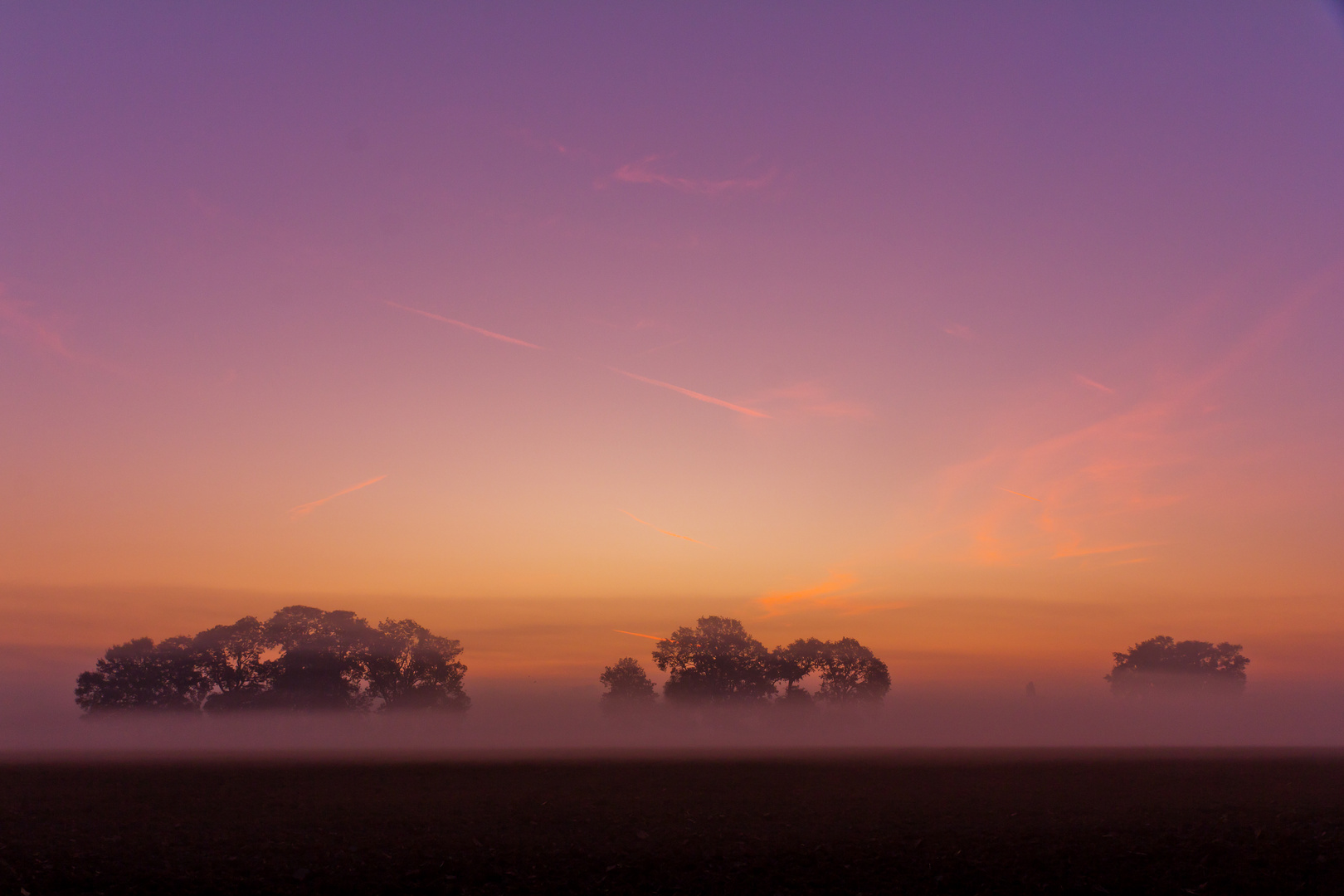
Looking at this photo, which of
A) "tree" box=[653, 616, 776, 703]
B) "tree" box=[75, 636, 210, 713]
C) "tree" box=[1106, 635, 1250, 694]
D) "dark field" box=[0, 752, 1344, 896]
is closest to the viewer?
"dark field" box=[0, 752, 1344, 896]

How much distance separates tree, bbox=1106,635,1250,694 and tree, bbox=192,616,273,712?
153187 mm

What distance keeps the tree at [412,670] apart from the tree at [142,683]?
2129 centimetres

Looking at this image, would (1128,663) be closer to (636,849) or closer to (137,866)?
(636,849)

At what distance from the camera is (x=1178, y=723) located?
147625 mm

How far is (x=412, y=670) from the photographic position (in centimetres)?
10806

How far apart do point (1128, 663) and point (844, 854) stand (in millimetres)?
163217

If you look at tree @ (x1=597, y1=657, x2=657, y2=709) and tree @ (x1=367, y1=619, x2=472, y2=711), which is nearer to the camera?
tree @ (x1=367, y1=619, x2=472, y2=711)

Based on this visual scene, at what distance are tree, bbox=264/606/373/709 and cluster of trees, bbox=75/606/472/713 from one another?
0.11 meters

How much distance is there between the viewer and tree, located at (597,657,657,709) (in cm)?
13525

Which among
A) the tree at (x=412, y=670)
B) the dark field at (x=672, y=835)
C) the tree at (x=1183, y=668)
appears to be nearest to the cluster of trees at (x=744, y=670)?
the tree at (x=412, y=670)

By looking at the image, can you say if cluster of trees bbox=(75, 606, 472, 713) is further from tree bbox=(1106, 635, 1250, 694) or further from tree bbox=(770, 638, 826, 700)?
tree bbox=(1106, 635, 1250, 694)

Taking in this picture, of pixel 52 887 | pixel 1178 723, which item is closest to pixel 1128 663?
pixel 1178 723

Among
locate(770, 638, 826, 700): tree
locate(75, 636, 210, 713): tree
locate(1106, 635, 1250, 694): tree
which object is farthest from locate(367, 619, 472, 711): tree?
locate(1106, 635, 1250, 694): tree

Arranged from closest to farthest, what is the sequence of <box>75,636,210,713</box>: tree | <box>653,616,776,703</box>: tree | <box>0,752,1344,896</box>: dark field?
<box>0,752,1344,896</box>: dark field
<box>75,636,210,713</box>: tree
<box>653,616,776,703</box>: tree
